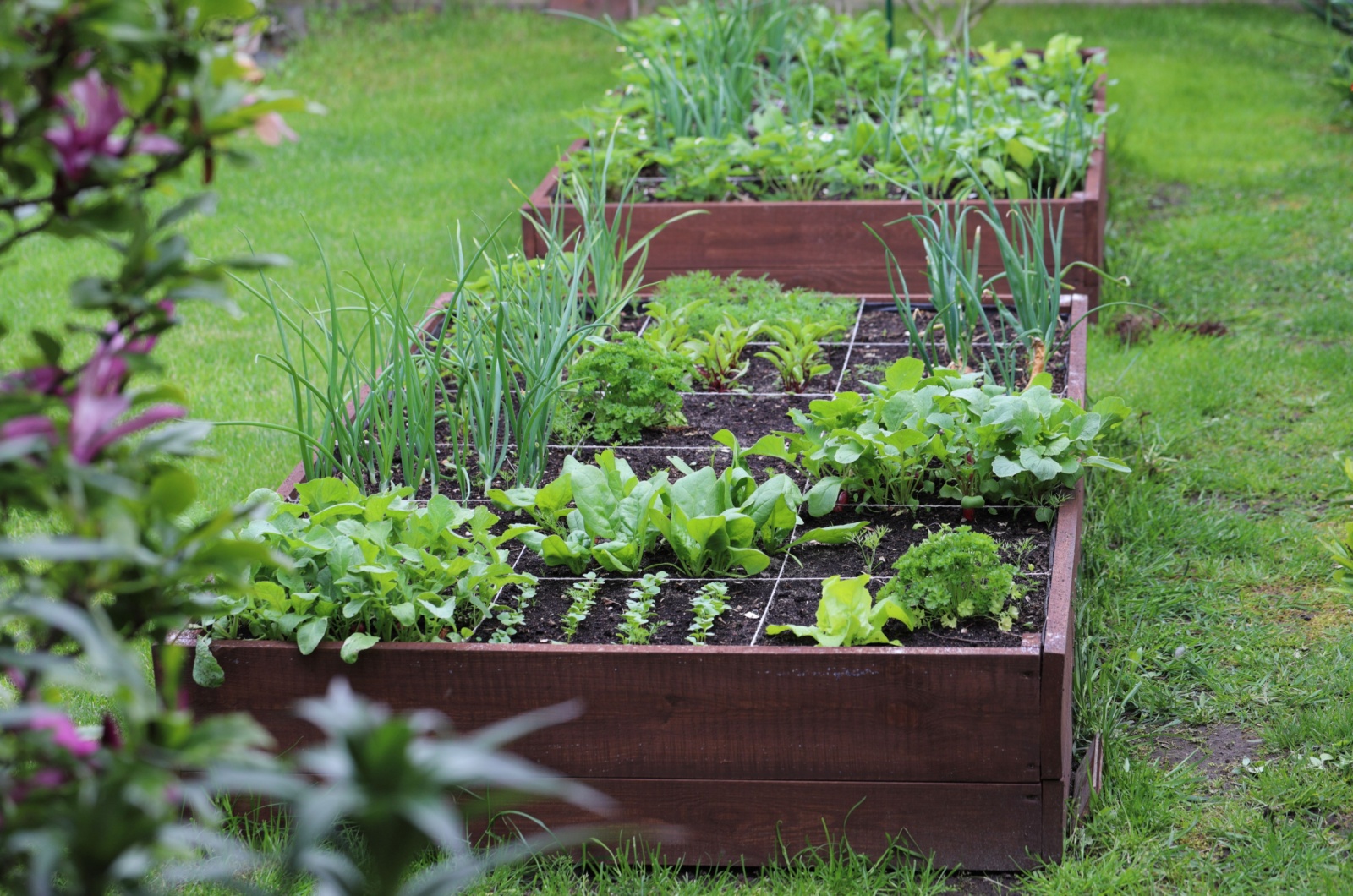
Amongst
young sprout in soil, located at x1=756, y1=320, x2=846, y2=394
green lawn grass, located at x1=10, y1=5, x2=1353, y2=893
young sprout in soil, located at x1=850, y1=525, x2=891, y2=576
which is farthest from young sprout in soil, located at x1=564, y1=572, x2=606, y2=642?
young sprout in soil, located at x1=756, y1=320, x2=846, y2=394

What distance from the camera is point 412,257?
5391 mm

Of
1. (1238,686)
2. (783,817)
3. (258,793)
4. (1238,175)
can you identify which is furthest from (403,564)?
(1238,175)

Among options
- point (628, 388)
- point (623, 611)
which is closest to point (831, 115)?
point (628, 388)

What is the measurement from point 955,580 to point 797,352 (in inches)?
53.8

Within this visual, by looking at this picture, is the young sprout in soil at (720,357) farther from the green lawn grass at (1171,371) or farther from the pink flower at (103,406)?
the pink flower at (103,406)

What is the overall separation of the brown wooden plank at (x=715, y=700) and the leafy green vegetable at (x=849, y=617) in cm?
10

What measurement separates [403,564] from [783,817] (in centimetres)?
78

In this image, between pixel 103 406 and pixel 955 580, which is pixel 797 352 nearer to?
pixel 955 580

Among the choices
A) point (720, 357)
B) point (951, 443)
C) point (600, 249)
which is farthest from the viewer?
point (600, 249)

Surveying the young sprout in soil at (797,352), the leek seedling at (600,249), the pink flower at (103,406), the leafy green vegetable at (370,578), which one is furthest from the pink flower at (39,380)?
the young sprout in soil at (797,352)

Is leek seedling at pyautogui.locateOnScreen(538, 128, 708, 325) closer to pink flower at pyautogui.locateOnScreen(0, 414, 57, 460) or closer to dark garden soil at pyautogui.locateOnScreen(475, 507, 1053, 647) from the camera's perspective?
dark garden soil at pyautogui.locateOnScreen(475, 507, 1053, 647)

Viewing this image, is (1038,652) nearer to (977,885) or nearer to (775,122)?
(977,885)

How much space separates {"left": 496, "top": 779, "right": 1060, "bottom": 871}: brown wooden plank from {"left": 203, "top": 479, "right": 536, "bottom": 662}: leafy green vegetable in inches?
15.9

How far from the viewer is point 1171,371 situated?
14.4 feet
